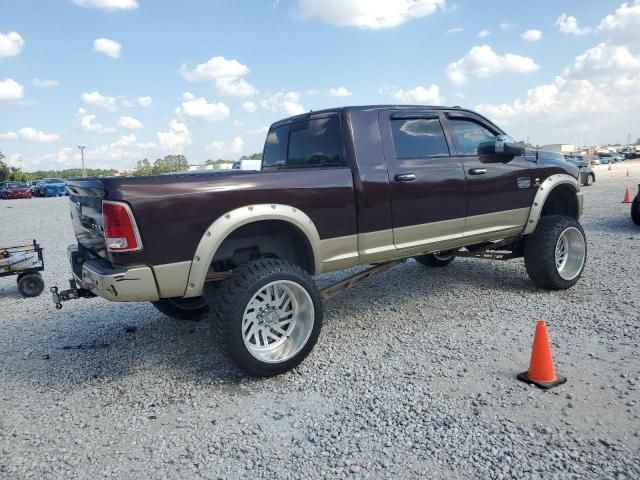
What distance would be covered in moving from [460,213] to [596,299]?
1.82 m

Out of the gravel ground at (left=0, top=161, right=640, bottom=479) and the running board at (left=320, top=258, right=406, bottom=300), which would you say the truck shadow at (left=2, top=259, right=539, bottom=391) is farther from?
the running board at (left=320, top=258, right=406, bottom=300)

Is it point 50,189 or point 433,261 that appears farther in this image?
point 50,189

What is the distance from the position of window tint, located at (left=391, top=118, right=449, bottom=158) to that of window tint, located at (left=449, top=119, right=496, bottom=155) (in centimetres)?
23

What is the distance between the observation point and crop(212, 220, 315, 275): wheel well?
381 centimetres

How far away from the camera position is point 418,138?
4.60 meters

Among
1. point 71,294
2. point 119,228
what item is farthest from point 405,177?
point 71,294

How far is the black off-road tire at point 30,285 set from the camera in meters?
→ 6.49

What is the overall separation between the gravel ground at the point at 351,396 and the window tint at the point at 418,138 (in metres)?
1.64

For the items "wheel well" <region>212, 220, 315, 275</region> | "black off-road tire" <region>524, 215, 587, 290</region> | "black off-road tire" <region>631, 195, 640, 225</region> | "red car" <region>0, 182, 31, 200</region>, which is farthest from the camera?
"red car" <region>0, 182, 31, 200</region>

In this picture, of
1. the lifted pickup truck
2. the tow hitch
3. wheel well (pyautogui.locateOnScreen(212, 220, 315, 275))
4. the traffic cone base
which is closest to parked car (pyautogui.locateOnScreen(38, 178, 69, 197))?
the lifted pickup truck

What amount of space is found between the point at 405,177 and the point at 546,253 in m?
2.12

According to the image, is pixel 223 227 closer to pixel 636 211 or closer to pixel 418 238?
pixel 418 238

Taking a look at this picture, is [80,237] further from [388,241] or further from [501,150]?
[501,150]

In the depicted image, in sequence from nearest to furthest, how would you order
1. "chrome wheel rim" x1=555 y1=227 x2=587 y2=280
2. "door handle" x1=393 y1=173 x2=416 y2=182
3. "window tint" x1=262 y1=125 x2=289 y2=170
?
"door handle" x1=393 y1=173 x2=416 y2=182, "window tint" x1=262 y1=125 x2=289 y2=170, "chrome wheel rim" x1=555 y1=227 x2=587 y2=280
